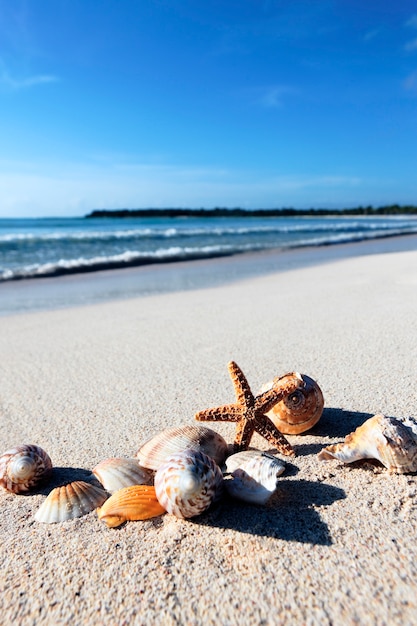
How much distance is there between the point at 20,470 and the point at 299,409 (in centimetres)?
127

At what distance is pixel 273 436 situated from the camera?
2.11 metres

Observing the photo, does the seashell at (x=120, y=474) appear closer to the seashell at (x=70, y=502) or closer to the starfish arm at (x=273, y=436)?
the seashell at (x=70, y=502)

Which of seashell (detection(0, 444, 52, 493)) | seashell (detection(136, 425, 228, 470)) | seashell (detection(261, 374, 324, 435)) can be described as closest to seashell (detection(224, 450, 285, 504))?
seashell (detection(136, 425, 228, 470))

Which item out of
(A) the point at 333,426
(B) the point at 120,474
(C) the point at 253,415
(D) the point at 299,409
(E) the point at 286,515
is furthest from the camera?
(A) the point at 333,426

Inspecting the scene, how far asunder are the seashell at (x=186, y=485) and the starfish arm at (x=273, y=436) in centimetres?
A: 47

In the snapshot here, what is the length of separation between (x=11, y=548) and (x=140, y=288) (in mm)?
6856

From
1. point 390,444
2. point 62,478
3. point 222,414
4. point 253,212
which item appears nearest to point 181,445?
point 222,414

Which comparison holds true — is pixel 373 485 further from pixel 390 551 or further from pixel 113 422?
pixel 113 422

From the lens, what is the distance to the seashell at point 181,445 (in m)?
1.97

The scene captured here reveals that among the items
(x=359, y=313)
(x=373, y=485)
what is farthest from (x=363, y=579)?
(x=359, y=313)

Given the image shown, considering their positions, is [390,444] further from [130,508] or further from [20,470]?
[20,470]

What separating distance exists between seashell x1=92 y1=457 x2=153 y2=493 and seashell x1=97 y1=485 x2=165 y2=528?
148 mm

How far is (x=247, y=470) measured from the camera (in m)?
1.84

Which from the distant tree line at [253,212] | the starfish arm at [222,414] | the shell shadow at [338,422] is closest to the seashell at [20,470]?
the starfish arm at [222,414]
